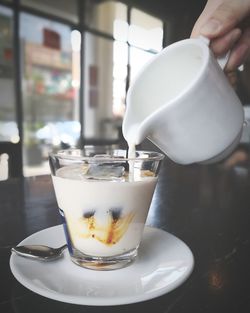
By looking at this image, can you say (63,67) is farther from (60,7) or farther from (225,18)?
(225,18)

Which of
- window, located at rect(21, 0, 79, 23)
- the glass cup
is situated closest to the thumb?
the glass cup

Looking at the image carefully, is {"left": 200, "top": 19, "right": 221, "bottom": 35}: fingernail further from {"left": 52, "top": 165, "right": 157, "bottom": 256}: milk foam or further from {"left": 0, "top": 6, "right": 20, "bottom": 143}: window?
{"left": 0, "top": 6, "right": 20, "bottom": 143}: window

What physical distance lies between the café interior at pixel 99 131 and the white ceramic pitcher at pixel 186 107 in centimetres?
3

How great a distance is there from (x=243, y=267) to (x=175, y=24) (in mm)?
1958

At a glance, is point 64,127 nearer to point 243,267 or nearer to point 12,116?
point 12,116

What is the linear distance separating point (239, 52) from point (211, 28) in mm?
110

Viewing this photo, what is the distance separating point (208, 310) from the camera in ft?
0.96

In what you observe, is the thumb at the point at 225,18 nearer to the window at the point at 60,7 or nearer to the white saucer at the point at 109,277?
the white saucer at the point at 109,277

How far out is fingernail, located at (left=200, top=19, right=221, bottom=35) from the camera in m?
0.49

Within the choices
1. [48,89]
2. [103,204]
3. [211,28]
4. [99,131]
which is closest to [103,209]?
[103,204]

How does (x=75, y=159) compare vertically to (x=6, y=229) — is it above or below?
above

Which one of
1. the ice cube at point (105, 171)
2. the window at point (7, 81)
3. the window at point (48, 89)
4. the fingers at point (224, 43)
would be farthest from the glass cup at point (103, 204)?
the window at point (48, 89)

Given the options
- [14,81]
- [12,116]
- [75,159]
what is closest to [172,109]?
[75,159]

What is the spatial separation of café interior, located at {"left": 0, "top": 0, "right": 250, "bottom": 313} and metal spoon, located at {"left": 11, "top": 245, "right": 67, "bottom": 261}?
3cm
